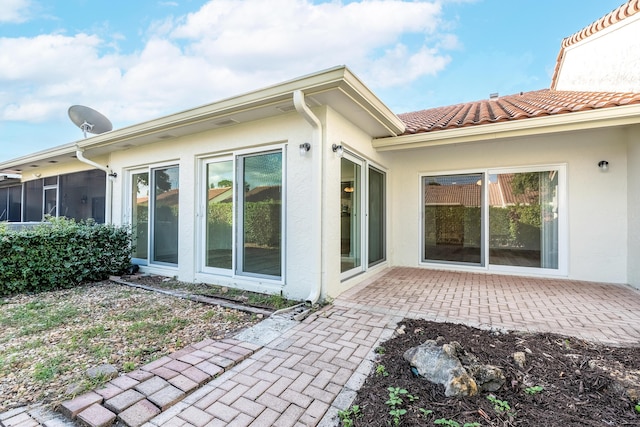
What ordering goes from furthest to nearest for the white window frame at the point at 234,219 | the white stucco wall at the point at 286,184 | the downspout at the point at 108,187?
the downspout at the point at 108,187
the white window frame at the point at 234,219
the white stucco wall at the point at 286,184

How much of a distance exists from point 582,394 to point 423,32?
1054cm

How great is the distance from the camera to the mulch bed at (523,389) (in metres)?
2.06

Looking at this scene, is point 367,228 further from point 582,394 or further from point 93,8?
point 93,8

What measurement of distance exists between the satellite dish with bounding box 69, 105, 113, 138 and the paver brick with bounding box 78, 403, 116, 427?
29.4 feet

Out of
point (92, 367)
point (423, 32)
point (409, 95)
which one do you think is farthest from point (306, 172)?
point (409, 95)

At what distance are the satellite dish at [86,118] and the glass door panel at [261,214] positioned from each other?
20.0 ft

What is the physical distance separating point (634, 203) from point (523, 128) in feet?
8.63

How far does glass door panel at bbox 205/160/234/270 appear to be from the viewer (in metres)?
5.93

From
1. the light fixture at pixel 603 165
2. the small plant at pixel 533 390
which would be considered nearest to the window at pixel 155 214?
the small plant at pixel 533 390

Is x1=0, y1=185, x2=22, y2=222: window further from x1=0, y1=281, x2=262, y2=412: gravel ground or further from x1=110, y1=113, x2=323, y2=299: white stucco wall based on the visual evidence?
x1=0, y1=281, x2=262, y2=412: gravel ground

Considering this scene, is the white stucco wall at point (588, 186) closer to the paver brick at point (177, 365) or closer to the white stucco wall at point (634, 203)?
the white stucco wall at point (634, 203)

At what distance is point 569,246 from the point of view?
6219 mm

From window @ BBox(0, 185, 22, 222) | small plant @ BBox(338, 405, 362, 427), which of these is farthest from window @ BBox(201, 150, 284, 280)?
window @ BBox(0, 185, 22, 222)

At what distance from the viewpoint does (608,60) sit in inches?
274
